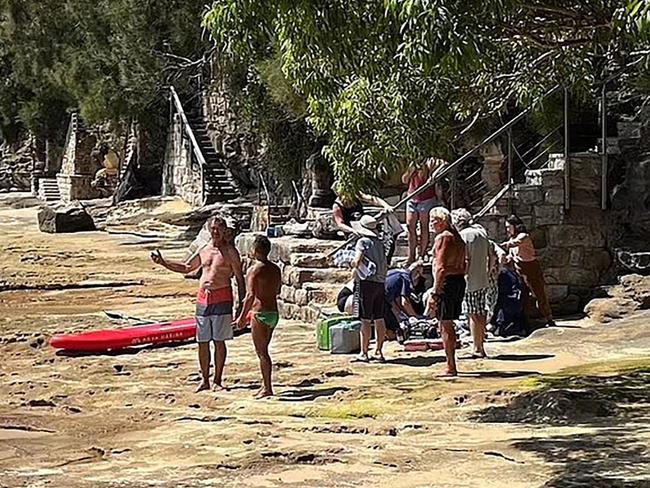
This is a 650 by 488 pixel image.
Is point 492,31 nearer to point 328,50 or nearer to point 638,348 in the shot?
point 328,50

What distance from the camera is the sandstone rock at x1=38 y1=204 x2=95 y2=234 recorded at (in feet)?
109

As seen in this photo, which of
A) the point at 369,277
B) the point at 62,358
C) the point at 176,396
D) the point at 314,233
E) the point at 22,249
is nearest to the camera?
the point at 176,396

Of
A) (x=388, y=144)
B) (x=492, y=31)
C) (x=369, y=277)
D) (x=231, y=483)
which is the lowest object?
(x=231, y=483)

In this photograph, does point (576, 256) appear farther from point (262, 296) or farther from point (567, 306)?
point (262, 296)

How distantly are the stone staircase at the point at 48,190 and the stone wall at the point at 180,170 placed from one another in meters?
8.66

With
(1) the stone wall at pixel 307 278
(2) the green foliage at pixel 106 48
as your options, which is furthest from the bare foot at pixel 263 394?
(2) the green foliage at pixel 106 48

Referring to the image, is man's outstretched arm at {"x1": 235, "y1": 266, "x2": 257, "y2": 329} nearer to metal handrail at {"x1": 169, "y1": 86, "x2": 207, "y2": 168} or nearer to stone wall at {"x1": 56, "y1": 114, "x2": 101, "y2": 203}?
metal handrail at {"x1": 169, "y1": 86, "x2": 207, "y2": 168}

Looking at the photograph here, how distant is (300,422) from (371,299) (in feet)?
9.72

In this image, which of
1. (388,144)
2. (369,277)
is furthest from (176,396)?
(388,144)

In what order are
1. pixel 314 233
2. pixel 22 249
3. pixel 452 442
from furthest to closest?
pixel 22 249
pixel 314 233
pixel 452 442

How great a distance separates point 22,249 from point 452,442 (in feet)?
74.0

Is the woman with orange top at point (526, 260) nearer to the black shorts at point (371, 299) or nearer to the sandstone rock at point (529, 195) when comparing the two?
the sandstone rock at point (529, 195)

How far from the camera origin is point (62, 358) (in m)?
13.9

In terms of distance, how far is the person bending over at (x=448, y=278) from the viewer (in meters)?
11.2
